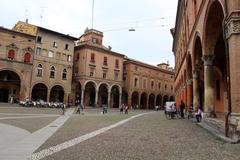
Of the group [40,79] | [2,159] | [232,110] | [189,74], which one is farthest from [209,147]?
[40,79]

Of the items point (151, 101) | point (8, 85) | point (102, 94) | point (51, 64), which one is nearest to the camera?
point (8, 85)

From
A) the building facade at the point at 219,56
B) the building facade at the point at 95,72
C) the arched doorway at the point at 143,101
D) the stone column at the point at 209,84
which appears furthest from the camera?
the arched doorway at the point at 143,101

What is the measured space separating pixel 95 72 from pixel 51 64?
9.53 meters

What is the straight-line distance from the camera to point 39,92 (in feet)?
147

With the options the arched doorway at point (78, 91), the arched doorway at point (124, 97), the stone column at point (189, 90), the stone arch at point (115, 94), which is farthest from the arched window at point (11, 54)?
the stone column at point (189, 90)

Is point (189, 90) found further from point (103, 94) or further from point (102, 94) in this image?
point (103, 94)

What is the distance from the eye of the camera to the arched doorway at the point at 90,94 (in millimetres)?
50875

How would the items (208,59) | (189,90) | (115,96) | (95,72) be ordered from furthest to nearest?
1. (115,96)
2. (95,72)
3. (189,90)
4. (208,59)

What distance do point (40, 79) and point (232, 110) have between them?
38442 millimetres

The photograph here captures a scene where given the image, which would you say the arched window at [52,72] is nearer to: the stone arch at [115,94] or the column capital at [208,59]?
the stone arch at [115,94]

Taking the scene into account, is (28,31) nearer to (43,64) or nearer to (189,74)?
(43,64)

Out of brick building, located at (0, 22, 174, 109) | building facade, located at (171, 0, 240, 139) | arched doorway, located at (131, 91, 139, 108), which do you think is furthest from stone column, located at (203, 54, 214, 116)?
arched doorway, located at (131, 91, 139, 108)

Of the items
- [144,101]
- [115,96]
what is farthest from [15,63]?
[144,101]

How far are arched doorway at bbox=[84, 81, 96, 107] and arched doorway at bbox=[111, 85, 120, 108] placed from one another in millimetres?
5143
